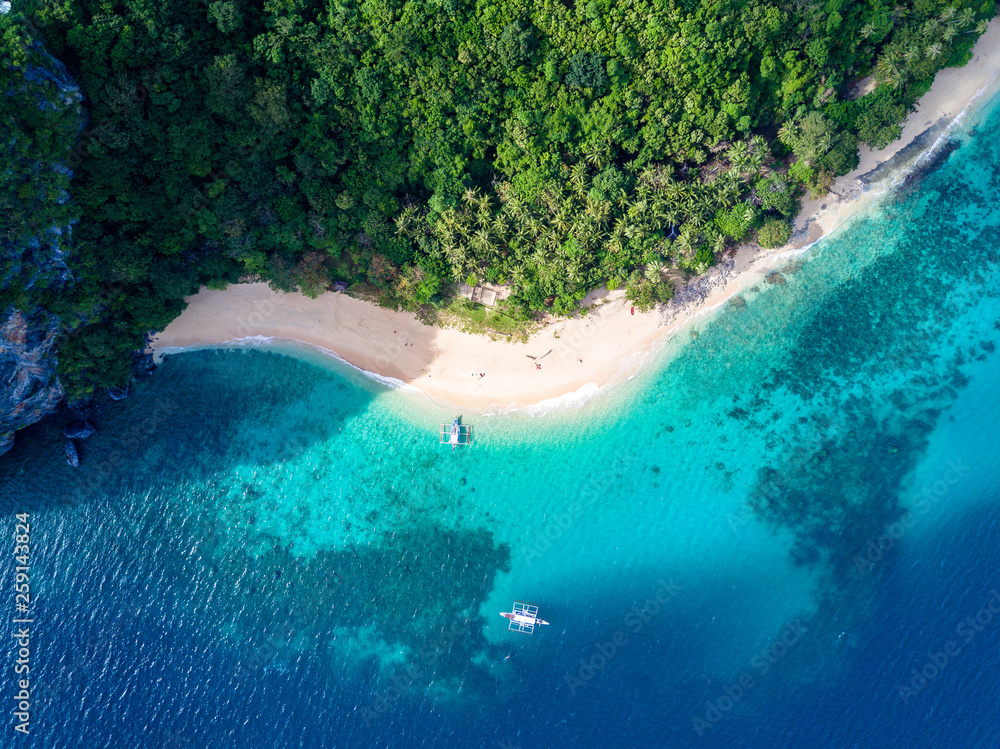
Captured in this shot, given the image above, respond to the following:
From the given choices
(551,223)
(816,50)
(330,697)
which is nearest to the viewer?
(816,50)

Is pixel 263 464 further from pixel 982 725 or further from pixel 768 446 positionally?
pixel 982 725

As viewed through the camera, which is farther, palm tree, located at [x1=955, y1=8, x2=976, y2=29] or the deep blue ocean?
the deep blue ocean

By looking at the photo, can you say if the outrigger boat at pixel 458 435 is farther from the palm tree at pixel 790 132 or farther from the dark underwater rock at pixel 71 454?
the palm tree at pixel 790 132

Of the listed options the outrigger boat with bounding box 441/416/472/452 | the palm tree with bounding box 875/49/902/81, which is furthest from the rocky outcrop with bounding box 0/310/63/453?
the palm tree with bounding box 875/49/902/81

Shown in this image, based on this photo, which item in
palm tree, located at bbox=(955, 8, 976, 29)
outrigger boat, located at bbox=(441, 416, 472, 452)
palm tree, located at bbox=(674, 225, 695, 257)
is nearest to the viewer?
palm tree, located at bbox=(955, 8, 976, 29)

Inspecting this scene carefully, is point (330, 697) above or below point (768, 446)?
below

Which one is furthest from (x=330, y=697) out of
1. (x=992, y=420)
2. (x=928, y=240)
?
(x=928, y=240)

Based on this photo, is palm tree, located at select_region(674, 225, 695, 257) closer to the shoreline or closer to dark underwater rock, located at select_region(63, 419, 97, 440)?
the shoreline

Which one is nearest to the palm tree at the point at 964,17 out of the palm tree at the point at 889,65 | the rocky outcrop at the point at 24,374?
the palm tree at the point at 889,65

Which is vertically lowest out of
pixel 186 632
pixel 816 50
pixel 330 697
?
pixel 330 697
